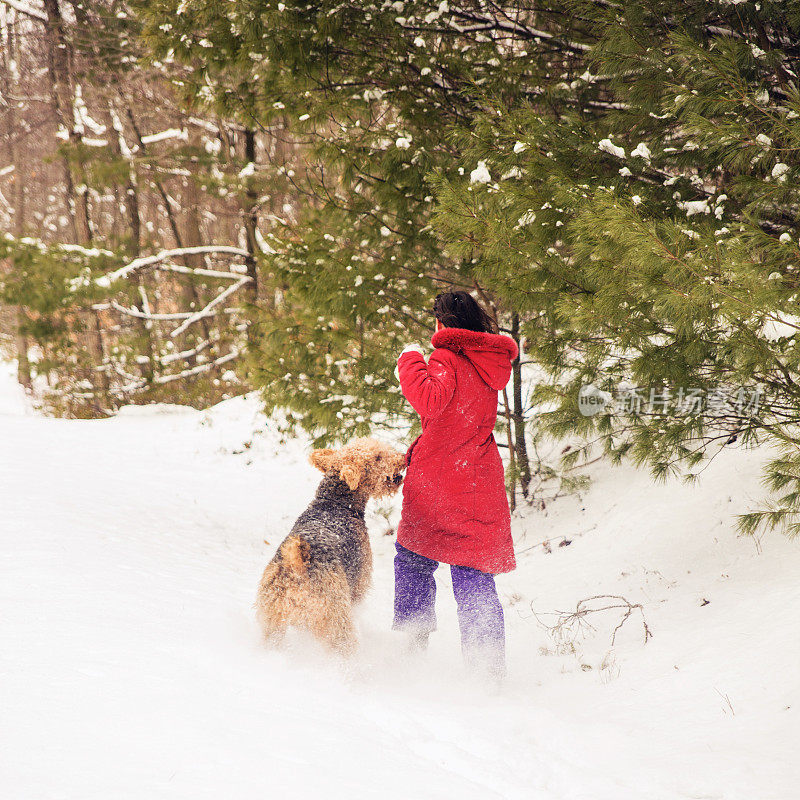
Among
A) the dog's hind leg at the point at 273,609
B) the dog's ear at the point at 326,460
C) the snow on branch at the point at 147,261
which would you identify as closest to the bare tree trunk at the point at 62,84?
the snow on branch at the point at 147,261

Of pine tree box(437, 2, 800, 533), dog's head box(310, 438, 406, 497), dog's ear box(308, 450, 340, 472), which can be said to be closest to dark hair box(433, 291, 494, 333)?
pine tree box(437, 2, 800, 533)

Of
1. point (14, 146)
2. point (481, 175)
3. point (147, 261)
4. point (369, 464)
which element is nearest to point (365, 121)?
point (481, 175)

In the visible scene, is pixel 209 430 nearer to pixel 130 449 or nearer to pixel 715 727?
pixel 130 449

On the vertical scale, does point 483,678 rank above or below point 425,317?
below

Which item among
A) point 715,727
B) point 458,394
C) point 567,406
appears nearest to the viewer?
point 715,727

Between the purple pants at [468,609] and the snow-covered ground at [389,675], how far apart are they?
6.9 inches

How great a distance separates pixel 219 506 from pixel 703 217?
521 centimetres

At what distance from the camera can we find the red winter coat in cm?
281

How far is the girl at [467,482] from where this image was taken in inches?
111

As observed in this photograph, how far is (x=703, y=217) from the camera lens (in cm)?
323

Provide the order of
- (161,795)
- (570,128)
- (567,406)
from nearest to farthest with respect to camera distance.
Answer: (161,795)
(570,128)
(567,406)

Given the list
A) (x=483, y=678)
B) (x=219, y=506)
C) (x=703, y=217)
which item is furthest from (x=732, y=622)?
(x=219, y=506)

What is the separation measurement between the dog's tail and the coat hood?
114 cm

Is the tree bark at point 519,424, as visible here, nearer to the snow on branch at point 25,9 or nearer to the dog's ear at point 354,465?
the dog's ear at point 354,465
